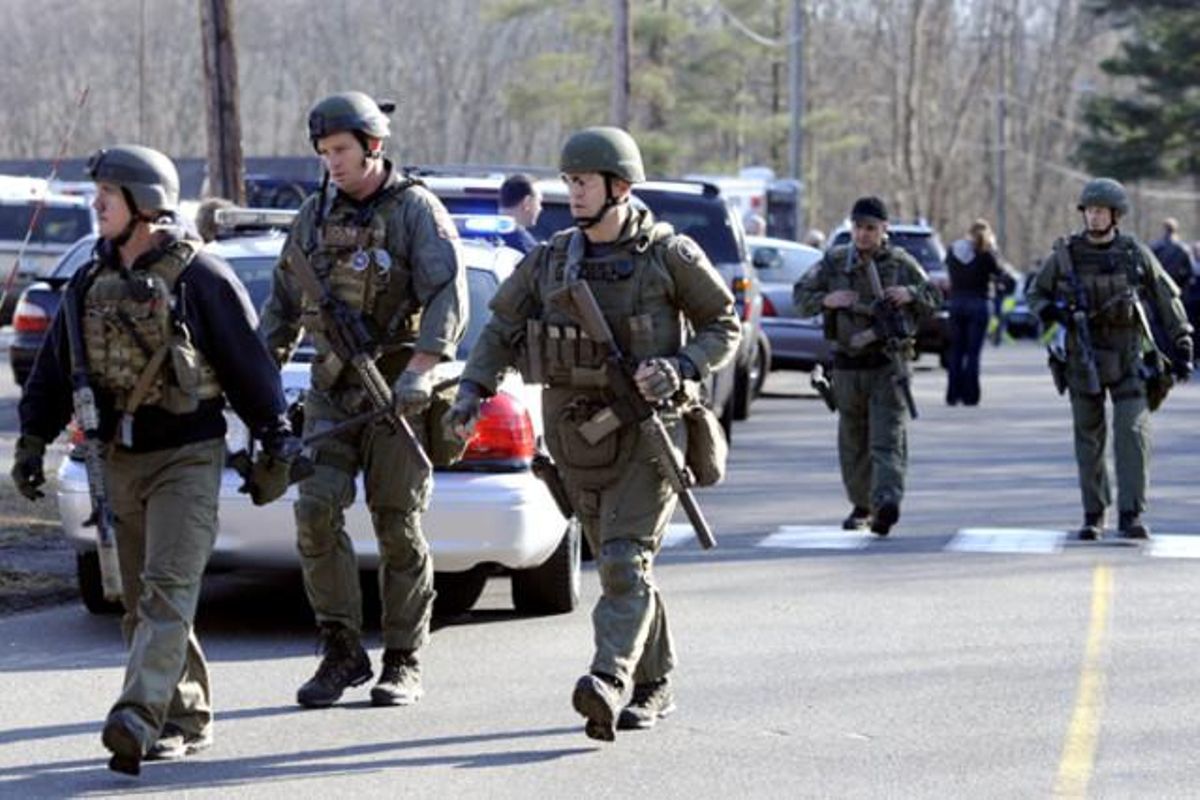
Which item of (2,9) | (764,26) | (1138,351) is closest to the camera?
(1138,351)

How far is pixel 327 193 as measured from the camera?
886 centimetres

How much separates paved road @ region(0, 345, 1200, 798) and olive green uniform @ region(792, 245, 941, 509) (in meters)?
0.43

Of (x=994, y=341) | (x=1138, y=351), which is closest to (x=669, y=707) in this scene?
(x=1138, y=351)

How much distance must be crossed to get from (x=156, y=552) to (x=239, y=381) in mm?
554

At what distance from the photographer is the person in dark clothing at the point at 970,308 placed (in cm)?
2569

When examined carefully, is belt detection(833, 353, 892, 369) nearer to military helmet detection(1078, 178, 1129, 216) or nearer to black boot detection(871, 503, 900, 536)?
black boot detection(871, 503, 900, 536)

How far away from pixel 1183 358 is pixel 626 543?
20.5 feet

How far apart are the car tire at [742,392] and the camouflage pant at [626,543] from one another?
44.0 feet

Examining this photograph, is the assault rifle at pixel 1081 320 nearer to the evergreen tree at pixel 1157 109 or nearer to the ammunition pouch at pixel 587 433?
the ammunition pouch at pixel 587 433

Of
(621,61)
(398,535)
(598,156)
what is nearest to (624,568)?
(398,535)

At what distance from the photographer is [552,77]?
7206 centimetres

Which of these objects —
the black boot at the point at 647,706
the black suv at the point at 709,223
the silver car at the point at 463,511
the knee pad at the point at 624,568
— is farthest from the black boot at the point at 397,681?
the black suv at the point at 709,223

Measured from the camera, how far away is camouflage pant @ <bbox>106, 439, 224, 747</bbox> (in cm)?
754

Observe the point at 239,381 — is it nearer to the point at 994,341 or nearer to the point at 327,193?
the point at 327,193
